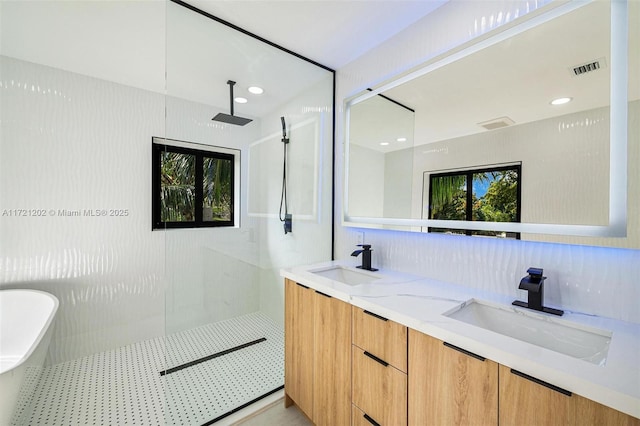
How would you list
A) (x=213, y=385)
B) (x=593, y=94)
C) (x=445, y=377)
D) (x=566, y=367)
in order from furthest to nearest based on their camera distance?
(x=213, y=385)
(x=593, y=94)
(x=445, y=377)
(x=566, y=367)

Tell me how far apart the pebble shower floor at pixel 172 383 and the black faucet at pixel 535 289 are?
1.67 metres

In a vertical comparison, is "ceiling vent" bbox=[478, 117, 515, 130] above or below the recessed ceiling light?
below

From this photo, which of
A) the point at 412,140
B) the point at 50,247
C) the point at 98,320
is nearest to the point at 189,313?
the point at 98,320

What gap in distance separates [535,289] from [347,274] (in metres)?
1.12

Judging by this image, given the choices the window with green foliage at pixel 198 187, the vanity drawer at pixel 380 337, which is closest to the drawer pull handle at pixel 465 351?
the vanity drawer at pixel 380 337

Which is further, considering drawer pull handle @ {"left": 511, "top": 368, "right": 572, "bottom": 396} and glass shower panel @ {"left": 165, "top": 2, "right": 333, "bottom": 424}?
glass shower panel @ {"left": 165, "top": 2, "right": 333, "bottom": 424}

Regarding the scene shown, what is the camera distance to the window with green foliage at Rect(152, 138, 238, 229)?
1753 millimetres

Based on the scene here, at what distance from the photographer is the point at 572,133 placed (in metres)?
1.12

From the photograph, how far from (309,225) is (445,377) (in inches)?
60.5

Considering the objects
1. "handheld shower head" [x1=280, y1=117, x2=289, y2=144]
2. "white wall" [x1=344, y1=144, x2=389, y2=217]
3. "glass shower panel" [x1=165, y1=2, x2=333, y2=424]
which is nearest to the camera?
"glass shower panel" [x1=165, y1=2, x2=333, y2=424]

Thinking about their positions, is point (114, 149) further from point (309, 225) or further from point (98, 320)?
point (309, 225)

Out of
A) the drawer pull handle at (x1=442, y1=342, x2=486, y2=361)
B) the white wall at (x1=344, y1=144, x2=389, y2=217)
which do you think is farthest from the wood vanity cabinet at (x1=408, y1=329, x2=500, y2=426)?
the white wall at (x1=344, y1=144, x2=389, y2=217)

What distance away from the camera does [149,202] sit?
272 cm

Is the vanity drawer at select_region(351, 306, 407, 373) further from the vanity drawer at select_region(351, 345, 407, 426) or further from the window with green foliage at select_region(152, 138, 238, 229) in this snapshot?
the window with green foliage at select_region(152, 138, 238, 229)
